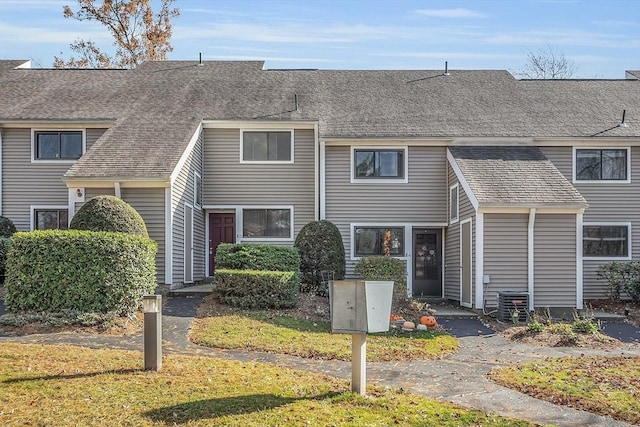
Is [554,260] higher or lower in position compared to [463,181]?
lower

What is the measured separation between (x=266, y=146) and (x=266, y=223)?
7.80 feet

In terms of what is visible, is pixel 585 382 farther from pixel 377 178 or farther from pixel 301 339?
pixel 377 178

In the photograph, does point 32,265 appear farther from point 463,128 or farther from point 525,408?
point 463,128

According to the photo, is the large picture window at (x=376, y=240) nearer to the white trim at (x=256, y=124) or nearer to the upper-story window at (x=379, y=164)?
the upper-story window at (x=379, y=164)

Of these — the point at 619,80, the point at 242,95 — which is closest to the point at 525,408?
the point at 242,95

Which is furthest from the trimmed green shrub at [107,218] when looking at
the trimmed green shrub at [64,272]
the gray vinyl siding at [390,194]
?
the gray vinyl siding at [390,194]

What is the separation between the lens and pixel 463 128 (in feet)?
69.0

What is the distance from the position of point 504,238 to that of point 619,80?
1185 centimetres

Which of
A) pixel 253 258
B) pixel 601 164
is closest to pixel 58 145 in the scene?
pixel 253 258

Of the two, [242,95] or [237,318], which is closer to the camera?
[237,318]

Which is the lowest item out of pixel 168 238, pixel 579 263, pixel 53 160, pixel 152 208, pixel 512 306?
pixel 512 306

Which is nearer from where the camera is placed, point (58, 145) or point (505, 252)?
point (505, 252)

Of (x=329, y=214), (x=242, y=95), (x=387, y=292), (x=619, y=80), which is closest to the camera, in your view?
(x=387, y=292)

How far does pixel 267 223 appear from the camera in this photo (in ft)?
69.6
